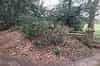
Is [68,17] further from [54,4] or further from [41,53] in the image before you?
[41,53]

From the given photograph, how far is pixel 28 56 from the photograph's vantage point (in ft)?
21.0

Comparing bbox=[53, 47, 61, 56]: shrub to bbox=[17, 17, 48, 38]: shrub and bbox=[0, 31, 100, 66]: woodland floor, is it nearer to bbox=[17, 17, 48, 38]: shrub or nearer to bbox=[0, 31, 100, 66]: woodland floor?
bbox=[0, 31, 100, 66]: woodland floor

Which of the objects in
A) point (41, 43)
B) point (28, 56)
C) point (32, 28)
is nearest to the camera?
point (28, 56)

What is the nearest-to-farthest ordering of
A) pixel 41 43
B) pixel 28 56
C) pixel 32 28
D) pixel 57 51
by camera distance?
pixel 28 56
pixel 57 51
pixel 41 43
pixel 32 28

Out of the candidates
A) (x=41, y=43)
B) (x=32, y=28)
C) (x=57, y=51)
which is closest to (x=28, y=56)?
(x=41, y=43)

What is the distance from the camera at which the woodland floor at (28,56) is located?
19.7 ft

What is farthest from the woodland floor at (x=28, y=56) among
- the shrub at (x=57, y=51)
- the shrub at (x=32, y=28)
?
the shrub at (x=32, y=28)

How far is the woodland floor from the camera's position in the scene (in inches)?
237

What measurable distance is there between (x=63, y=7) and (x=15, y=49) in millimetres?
4707

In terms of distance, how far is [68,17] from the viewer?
10.1 meters

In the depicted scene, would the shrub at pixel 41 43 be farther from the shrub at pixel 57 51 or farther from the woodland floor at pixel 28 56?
the shrub at pixel 57 51

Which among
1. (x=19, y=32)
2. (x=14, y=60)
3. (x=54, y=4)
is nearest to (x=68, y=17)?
(x=54, y=4)

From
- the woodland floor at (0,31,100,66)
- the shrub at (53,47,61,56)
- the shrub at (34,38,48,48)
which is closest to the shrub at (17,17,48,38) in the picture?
the woodland floor at (0,31,100,66)

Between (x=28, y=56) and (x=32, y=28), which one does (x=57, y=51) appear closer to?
(x=28, y=56)
